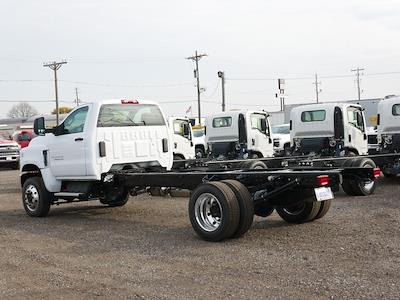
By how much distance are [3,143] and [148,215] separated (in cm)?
1659

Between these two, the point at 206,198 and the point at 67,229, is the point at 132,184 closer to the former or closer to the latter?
the point at 67,229

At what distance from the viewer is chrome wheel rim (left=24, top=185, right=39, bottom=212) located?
10734 mm

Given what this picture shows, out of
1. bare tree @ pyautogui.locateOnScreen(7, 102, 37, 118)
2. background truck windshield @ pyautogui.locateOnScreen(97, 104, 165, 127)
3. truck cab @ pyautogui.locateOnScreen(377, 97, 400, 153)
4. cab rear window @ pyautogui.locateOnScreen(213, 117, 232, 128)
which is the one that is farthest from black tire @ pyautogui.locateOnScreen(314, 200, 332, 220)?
bare tree @ pyautogui.locateOnScreen(7, 102, 37, 118)

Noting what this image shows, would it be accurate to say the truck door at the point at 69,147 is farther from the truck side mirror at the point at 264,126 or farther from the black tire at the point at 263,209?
the truck side mirror at the point at 264,126

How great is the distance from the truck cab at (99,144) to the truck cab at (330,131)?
260 inches

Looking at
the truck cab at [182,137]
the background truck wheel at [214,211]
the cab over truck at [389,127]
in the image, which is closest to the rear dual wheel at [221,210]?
the background truck wheel at [214,211]

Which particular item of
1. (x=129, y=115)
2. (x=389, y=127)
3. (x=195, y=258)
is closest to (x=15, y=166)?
(x=129, y=115)

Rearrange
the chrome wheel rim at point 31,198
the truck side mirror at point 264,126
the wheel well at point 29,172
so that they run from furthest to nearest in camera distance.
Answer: the truck side mirror at point 264,126, the wheel well at point 29,172, the chrome wheel rim at point 31,198

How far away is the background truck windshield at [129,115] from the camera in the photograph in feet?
32.2

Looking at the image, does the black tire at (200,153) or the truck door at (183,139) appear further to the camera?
the black tire at (200,153)

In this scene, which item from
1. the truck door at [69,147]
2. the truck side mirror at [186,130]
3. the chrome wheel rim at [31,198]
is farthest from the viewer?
the truck side mirror at [186,130]

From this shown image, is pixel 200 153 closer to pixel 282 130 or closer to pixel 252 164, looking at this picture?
pixel 282 130

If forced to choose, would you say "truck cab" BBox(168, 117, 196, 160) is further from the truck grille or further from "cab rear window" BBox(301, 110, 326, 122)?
the truck grille

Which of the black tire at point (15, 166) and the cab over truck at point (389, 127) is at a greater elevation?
the cab over truck at point (389, 127)
